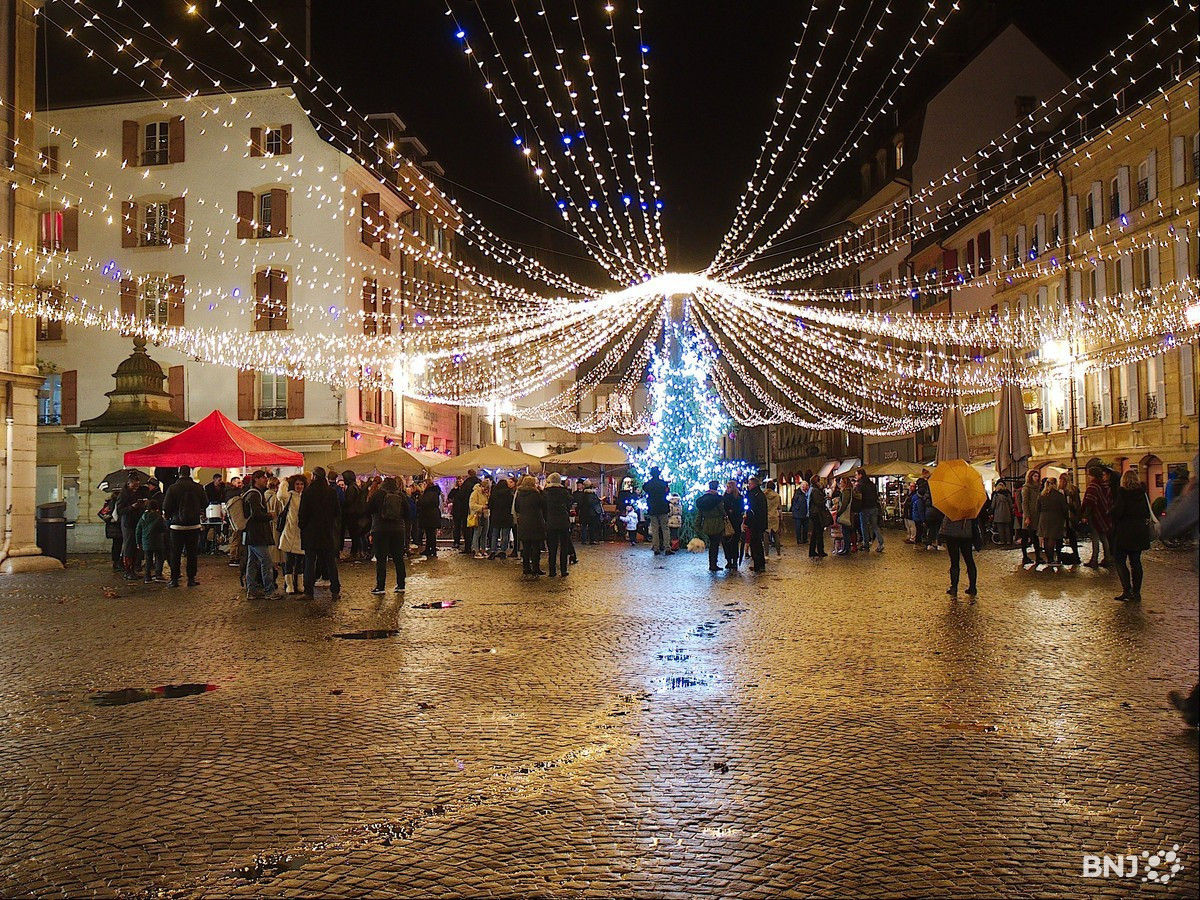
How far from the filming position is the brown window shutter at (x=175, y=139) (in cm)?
3597

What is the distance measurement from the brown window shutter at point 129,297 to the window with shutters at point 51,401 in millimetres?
3237

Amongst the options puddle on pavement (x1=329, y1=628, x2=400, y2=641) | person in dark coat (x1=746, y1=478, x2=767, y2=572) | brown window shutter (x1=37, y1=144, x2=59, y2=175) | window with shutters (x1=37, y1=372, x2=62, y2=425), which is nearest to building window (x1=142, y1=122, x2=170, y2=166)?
brown window shutter (x1=37, y1=144, x2=59, y2=175)

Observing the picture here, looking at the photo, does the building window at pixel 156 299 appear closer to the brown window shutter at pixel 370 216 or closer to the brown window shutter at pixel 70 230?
the brown window shutter at pixel 70 230

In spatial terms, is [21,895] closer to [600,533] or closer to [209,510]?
[209,510]

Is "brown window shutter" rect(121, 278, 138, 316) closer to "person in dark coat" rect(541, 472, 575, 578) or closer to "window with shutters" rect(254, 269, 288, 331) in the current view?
"window with shutters" rect(254, 269, 288, 331)

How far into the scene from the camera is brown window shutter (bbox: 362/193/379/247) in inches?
1492

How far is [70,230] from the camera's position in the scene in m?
36.3

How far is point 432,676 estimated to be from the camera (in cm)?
820

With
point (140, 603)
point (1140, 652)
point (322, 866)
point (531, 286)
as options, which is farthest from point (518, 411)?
point (322, 866)

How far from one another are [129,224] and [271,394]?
7.09 meters

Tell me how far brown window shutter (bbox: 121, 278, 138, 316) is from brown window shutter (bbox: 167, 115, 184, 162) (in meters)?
4.19

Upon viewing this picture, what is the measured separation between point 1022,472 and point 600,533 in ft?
37.4

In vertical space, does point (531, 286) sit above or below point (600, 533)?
above

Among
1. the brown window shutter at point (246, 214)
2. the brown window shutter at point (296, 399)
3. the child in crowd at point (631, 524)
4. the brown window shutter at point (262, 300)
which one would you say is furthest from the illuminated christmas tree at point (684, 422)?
the brown window shutter at point (246, 214)
